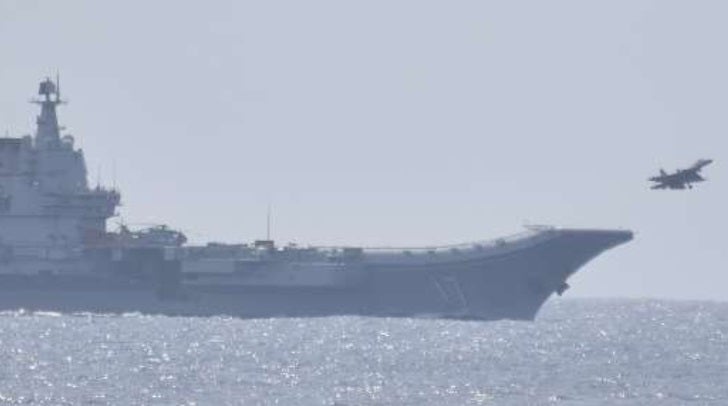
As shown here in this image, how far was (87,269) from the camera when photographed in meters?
145

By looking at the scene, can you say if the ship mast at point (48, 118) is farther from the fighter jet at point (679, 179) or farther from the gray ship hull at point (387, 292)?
the fighter jet at point (679, 179)

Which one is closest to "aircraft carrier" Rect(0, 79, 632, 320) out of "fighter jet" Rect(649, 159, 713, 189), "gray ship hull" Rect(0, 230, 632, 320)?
"gray ship hull" Rect(0, 230, 632, 320)

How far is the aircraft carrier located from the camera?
462ft

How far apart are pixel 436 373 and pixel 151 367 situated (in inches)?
400

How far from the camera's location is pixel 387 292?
141750 mm

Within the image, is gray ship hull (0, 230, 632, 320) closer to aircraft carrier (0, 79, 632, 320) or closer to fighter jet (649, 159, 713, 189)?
aircraft carrier (0, 79, 632, 320)

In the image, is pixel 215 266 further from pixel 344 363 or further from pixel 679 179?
pixel 679 179

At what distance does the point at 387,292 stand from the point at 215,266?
30.2ft

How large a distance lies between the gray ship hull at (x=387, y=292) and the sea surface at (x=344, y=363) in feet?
2.94

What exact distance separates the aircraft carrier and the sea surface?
1.21 meters

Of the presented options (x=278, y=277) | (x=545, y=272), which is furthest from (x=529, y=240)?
(x=278, y=277)

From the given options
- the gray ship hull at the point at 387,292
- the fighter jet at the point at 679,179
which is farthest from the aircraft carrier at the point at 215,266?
the fighter jet at the point at 679,179

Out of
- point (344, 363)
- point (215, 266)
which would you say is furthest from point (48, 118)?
point (344, 363)

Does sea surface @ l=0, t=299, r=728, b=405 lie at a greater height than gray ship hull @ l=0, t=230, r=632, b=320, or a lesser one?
lesser
